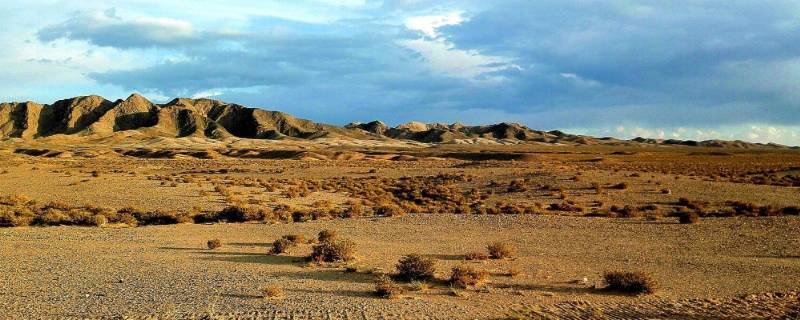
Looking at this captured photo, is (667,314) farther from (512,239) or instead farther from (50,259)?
(50,259)

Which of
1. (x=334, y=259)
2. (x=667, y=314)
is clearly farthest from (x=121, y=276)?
(x=667, y=314)

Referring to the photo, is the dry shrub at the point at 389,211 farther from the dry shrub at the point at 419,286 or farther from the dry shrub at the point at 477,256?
the dry shrub at the point at 419,286

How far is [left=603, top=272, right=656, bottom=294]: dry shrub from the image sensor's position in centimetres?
1352

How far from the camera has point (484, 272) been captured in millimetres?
14961

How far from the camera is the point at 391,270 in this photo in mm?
15773

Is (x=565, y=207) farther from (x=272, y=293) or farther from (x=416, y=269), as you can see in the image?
(x=272, y=293)

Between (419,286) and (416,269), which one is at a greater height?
(416,269)

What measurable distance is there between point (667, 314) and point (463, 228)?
12.9 meters

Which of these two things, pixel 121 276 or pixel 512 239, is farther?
pixel 512 239

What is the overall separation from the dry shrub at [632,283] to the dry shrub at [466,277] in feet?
9.18

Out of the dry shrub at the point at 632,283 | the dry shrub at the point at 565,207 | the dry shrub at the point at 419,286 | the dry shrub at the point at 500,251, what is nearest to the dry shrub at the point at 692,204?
the dry shrub at the point at 565,207

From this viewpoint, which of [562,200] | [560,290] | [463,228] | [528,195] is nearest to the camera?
[560,290]

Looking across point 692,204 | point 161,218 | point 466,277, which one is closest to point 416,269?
point 466,277

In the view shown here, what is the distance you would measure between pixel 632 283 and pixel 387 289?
5.07 meters
